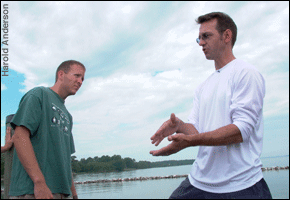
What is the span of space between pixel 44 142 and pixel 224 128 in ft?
7.13

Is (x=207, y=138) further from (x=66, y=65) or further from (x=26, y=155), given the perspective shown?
(x=66, y=65)

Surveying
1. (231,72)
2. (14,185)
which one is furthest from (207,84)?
(14,185)

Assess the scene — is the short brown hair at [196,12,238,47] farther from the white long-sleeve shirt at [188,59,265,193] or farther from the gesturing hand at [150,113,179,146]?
the gesturing hand at [150,113,179,146]

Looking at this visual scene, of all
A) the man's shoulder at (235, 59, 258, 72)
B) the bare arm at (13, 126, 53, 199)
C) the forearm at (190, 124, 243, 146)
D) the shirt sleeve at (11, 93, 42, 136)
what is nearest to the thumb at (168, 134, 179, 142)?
the forearm at (190, 124, 243, 146)

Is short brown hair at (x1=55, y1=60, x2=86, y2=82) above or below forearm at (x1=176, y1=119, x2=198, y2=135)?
above

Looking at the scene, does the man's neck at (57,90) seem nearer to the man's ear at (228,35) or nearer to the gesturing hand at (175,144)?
the gesturing hand at (175,144)

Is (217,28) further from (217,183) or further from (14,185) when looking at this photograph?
(14,185)

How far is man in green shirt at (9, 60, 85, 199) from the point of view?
2.67 meters

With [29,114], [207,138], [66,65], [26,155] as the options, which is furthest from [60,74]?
[207,138]

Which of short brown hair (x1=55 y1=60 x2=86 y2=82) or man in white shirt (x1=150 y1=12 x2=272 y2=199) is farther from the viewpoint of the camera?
short brown hair (x1=55 y1=60 x2=86 y2=82)

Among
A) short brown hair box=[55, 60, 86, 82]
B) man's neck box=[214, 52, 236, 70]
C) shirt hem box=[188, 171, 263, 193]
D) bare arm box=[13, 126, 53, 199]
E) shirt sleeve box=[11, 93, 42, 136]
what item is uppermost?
short brown hair box=[55, 60, 86, 82]

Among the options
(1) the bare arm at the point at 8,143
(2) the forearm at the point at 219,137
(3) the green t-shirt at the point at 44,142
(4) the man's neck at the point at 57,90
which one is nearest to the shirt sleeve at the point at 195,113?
(2) the forearm at the point at 219,137

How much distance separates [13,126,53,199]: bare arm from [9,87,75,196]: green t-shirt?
0.47 ft

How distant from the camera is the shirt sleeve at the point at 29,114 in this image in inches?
110
